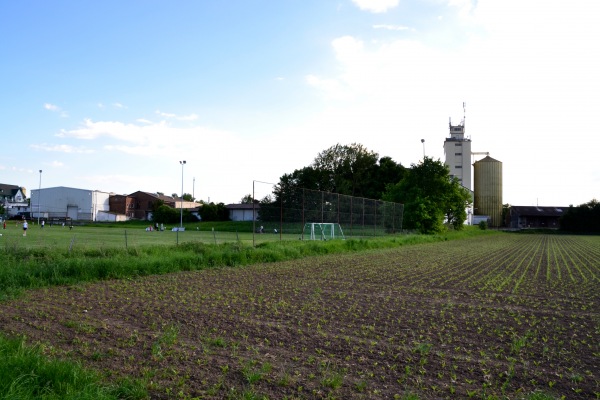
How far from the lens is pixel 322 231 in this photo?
84.2 ft

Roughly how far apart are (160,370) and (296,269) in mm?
10490

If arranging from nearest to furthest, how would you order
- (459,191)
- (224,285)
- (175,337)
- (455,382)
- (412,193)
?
(455,382) → (175,337) → (224,285) → (412,193) → (459,191)

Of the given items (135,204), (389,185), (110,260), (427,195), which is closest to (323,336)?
(110,260)

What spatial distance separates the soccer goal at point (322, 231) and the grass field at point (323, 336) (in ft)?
39.2

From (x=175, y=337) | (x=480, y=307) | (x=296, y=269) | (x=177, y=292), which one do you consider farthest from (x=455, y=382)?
(x=296, y=269)

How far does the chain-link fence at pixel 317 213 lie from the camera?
71.0 ft

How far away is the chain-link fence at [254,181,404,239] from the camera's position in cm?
2164

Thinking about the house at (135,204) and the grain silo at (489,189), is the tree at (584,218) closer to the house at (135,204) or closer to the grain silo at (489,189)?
the grain silo at (489,189)

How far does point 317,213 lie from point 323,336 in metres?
18.4

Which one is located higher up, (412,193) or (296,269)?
(412,193)

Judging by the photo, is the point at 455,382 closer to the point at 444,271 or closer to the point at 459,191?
the point at 444,271

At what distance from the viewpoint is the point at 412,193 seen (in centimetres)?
4566

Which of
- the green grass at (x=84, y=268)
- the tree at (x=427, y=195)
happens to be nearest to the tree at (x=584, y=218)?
the tree at (x=427, y=195)

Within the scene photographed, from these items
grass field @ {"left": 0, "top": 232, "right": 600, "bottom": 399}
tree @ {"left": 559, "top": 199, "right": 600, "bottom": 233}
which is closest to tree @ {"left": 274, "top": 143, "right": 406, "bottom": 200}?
tree @ {"left": 559, "top": 199, "right": 600, "bottom": 233}
